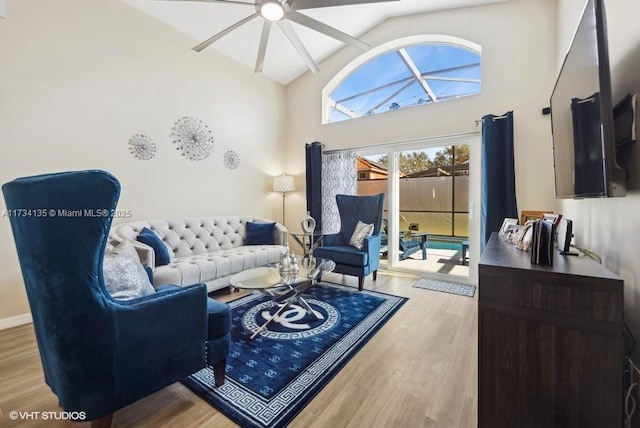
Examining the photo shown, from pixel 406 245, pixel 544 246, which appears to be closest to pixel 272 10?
pixel 544 246

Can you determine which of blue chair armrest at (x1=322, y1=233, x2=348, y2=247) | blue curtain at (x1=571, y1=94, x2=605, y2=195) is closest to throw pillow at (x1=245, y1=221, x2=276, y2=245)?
blue chair armrest at (x1=322, y1=233, x2=348, y2=247)

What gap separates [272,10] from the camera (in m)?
2.06

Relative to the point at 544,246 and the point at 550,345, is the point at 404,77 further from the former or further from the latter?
the point at 550,345

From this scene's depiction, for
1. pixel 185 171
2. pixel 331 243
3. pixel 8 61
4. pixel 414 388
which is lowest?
pixel 414 388

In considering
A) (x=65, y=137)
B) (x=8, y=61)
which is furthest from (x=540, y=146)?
(x=8, y=61)

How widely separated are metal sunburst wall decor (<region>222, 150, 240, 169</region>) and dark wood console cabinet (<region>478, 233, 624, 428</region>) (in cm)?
378

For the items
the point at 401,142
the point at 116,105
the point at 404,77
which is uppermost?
the point at 404,77

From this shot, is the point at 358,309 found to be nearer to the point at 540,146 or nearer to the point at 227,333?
the point at 227,333

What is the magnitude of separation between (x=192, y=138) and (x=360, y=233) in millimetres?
2601

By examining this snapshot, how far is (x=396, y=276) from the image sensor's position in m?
3.88

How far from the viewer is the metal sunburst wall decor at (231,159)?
4.10 m

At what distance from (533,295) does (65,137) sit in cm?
385

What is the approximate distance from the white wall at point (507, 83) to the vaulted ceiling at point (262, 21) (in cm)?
18

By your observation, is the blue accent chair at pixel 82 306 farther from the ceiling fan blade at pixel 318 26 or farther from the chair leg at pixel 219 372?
the ceiling fan blade at pixel 318 26
